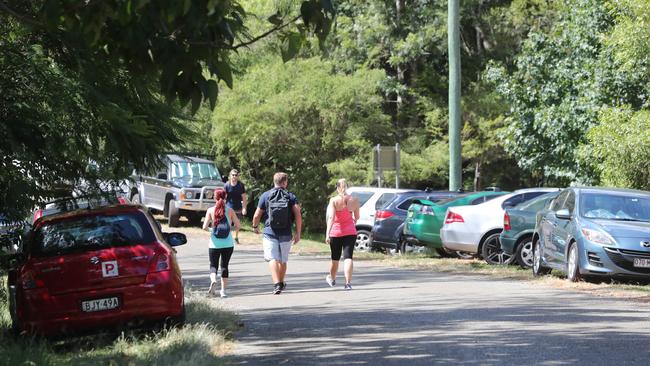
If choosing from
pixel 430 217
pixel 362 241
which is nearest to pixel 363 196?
pixel 362 241

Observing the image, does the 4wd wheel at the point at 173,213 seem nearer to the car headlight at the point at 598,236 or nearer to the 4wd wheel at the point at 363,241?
the 4wd wheel at the point at 363,241

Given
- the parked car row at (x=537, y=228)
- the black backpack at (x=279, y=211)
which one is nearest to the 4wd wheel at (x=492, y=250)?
the parked car row at (x=537, y=228)

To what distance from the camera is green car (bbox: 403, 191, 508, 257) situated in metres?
23.0

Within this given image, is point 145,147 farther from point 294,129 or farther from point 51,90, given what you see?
point 294,129

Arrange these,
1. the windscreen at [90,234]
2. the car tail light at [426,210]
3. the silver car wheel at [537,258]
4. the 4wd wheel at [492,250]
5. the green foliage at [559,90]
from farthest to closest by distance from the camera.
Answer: the green foliage at [559,90], the car tail light at [426,210], the 4wd wheel at [492,250], the silver car wheel at [537,258], the windscreen at [90,234]

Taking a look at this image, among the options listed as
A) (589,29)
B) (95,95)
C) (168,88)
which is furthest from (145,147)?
(589,29)

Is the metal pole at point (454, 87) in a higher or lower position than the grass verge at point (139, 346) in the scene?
higher

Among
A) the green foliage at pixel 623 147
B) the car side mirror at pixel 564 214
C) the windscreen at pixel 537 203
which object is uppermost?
the green foliage at pixel 623 147

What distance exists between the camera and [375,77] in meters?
37.0

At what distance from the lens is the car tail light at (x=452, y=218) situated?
2183cm

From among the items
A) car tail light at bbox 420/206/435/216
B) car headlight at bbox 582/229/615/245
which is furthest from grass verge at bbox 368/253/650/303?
car tail light at bbox 420/206/435/216

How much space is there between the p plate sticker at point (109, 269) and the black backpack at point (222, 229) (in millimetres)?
4984

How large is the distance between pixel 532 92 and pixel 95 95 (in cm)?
2105

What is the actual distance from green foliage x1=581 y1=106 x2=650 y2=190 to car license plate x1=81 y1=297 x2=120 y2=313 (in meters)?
14.3
